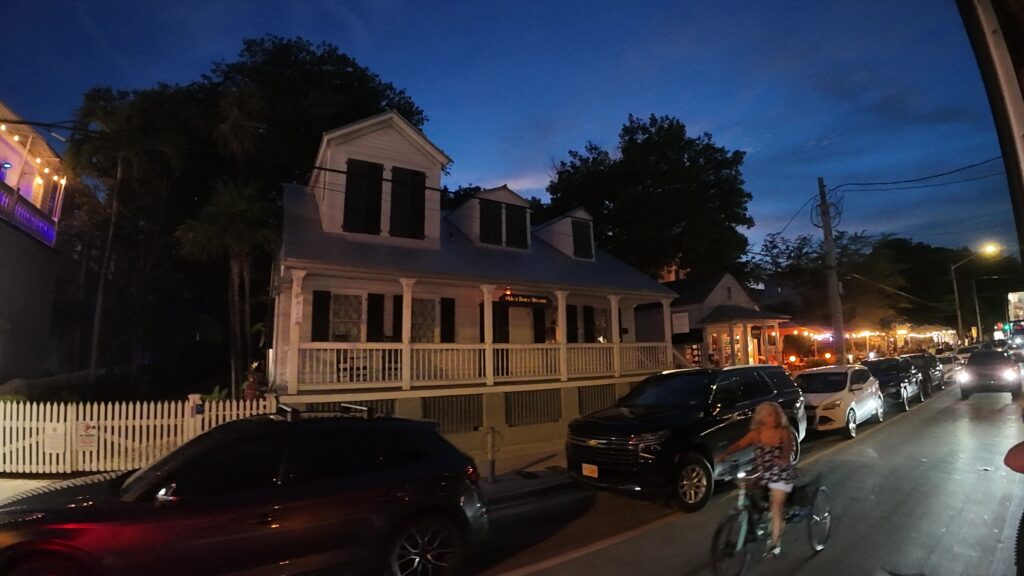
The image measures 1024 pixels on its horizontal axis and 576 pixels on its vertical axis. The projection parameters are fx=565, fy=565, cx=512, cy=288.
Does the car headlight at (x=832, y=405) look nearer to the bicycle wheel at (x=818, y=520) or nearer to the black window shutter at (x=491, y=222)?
the bicycle wheel at (x=818, y=520)

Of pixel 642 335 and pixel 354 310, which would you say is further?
pixel 642 335

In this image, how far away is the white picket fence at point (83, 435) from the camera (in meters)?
9.68

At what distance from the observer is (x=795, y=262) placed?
35719mm

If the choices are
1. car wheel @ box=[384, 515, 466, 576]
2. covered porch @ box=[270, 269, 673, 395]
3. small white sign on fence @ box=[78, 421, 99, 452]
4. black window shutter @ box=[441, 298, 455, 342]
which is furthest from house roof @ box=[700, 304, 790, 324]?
small white sign on fence @ box=[78, 421, 99, 452]

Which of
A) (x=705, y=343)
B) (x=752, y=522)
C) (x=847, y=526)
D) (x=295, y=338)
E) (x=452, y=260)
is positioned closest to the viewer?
(x=752, y=522)

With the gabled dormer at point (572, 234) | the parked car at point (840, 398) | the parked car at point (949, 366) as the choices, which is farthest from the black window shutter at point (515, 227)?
the parked car at point (949, 366)

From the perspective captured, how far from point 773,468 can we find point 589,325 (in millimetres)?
13988

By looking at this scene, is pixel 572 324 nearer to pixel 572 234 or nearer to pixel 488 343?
pixel 572 234

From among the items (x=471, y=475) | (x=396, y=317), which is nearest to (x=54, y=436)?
(x=396, y=317)

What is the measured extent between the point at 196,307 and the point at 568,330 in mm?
14034

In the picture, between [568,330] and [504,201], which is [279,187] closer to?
[504,201]

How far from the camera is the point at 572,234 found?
19.5m

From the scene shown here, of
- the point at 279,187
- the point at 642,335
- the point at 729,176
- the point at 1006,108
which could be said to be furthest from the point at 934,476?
the point at 729,176

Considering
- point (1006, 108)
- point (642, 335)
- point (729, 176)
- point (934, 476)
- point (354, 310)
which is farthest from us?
point (729, 176)
